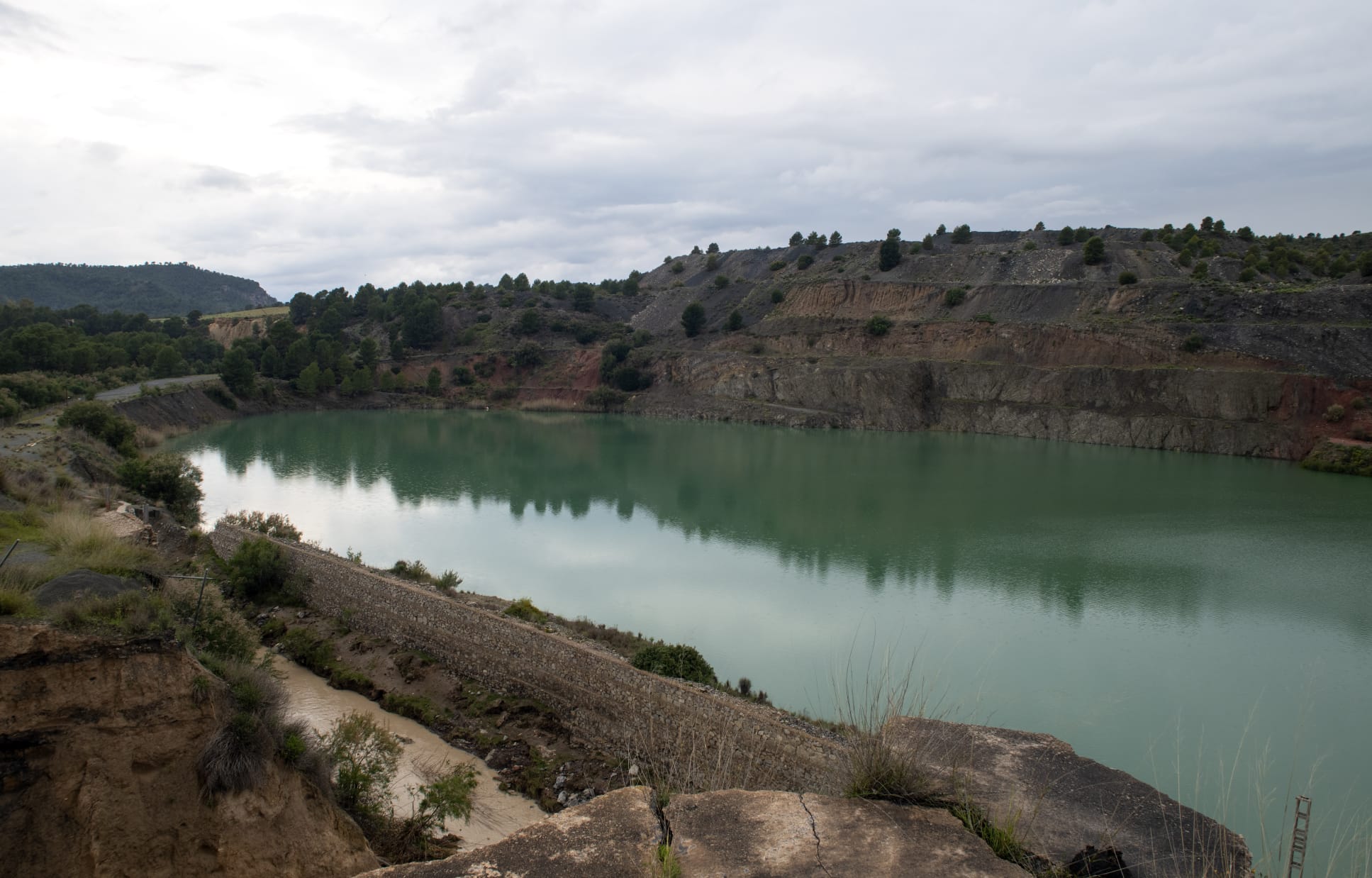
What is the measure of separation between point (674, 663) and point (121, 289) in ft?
544

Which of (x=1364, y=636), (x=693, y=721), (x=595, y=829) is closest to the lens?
(x=595, y=829)

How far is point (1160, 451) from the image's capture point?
44.9 metres

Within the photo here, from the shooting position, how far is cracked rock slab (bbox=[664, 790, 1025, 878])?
10.1 feet

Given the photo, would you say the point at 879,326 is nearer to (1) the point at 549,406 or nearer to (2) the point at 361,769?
(1) the point at 549,406

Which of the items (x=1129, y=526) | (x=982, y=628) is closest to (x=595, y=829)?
(x=982, y=628)

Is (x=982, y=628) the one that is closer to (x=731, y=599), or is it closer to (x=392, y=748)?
(x=731, y=599)

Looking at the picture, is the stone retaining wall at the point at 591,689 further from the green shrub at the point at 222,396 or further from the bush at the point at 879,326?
the bush at the point at 879,326

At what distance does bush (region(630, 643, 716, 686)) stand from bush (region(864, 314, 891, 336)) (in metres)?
52.7

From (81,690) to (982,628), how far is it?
1504 cm

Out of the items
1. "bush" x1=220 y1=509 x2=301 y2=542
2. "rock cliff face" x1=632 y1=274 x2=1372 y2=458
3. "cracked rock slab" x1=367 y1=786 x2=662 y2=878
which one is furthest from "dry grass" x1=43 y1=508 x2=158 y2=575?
"rock cliff face" x1=632 y1=274 x2=1372 y2=458

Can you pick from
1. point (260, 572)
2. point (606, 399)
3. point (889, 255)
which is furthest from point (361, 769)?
point (889, 255)

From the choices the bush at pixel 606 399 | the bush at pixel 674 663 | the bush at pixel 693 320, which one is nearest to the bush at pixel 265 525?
the bush at pixel 674 663

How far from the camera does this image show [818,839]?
328cm

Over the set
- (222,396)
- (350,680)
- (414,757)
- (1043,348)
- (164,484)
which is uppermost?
(1043,348)
